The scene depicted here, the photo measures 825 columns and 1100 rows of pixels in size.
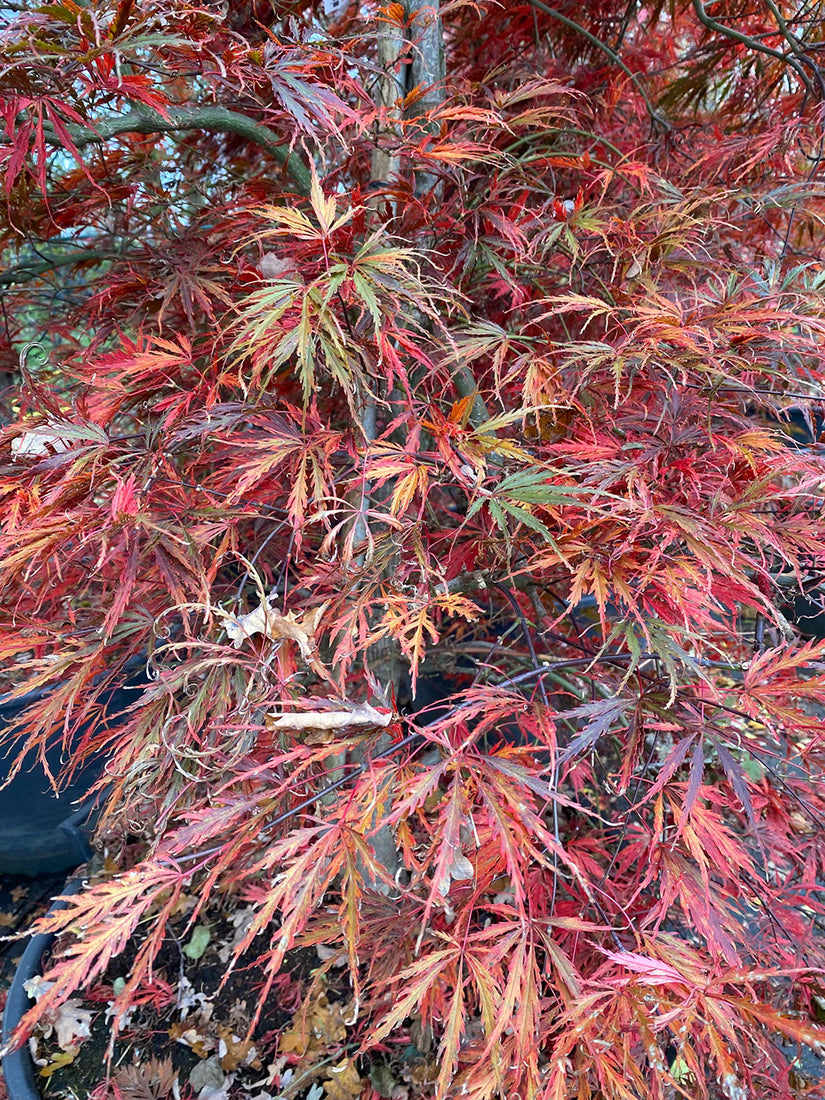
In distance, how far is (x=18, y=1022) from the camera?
104cm

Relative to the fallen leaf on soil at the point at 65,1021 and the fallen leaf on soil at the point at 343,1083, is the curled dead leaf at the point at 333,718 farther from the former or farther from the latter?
the fallen leaf on soil at the point at 65,1021

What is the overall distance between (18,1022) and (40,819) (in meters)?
0.56

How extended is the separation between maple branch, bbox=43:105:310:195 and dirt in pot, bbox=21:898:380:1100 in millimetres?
1165

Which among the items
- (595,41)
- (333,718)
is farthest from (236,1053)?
(595,41)

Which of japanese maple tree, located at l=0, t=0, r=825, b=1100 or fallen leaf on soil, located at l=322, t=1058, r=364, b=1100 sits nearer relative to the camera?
japanese maple tree, located at l=0, t=0, r=825, b=1100

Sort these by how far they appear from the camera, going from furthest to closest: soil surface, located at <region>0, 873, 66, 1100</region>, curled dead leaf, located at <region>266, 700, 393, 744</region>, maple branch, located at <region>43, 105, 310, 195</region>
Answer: soil surface, located at <region>0, 873, 66, 1100</region>
maple branch, located at <region>43, 105, 310, 195</region>
curled dead leaf, located at <region>266, 700, 393, 744</region>

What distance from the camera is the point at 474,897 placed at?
2.20 ft

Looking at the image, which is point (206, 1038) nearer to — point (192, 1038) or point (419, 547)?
point (192, 1038)

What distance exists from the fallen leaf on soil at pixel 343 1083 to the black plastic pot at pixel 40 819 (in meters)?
0.72

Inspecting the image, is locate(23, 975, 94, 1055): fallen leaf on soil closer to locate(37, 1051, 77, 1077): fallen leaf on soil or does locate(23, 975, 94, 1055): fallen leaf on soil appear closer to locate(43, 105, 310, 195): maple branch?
locate(37, 1051, 77, 1077): fallen leaf on soil

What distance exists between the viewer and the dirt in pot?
1050 millimetres

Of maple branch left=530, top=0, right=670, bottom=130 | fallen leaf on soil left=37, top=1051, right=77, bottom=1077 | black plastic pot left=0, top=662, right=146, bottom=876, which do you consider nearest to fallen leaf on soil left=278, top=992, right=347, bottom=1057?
fallen leaf on soil left=37, top=1051, right=77, bottom=1077

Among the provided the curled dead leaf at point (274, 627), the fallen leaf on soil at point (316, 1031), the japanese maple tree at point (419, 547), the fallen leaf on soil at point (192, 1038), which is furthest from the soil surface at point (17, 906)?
the curled dead leaf at point (274, 627)

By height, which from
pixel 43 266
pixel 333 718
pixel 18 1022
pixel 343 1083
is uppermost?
pixel 43 266
